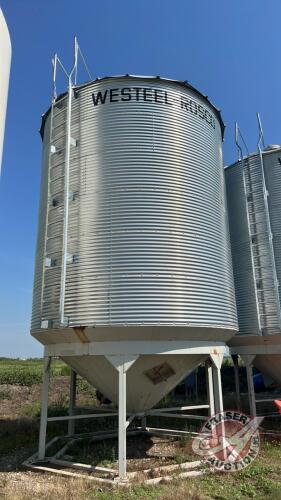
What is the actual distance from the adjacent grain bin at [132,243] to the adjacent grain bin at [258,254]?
6.66ft

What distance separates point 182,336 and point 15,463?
18.9ft

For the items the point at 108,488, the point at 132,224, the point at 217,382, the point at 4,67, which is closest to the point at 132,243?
the point at 132,224

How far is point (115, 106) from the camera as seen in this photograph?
37.4 ft

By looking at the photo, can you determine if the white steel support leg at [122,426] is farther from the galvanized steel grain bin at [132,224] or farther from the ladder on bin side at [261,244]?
the ladder on bin side at [261,244]

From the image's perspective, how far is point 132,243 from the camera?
33.5 ft

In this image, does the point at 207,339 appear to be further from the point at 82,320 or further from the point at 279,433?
the point at 279,433

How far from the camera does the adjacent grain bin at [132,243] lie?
9.77 m

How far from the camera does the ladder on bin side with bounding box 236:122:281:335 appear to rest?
43.5 feet

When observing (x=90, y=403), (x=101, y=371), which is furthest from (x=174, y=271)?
(x=90, y=403)

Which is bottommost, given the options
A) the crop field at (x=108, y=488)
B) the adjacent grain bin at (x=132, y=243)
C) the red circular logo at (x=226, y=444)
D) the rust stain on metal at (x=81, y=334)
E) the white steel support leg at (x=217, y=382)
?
the crop field at (x=108, y=488)

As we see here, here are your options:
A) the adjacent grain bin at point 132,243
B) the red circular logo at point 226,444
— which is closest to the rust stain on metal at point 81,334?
the adjacent grain bin at point 132,243

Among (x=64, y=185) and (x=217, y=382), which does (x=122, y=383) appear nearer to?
(x=217, y=382)

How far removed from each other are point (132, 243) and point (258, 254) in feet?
18.8

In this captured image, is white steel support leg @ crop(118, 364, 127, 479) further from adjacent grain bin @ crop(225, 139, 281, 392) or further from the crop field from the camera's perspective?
adjacent grain bin @ crop(225, 139, 281, 392)
